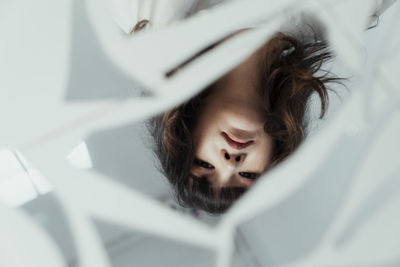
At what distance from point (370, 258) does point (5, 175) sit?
27cm

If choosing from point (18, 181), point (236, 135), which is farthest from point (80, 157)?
point (236, 135)

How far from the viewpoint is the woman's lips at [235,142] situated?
0.37 m

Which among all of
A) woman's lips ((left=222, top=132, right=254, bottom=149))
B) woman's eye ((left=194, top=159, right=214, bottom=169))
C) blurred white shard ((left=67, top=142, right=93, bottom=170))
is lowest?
woman's eye ((left=194, top=159, right=214, bottom=169))

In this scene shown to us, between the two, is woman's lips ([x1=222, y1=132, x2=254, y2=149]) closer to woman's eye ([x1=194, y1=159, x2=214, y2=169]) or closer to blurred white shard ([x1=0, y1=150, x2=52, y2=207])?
woman's eye ([x1=194, y1=159, x2=214, y2=169])

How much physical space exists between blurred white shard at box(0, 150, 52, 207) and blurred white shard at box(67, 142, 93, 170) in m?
0.02

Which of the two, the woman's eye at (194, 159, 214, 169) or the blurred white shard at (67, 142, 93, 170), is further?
the woman's eye at (194, 159, 214, 169)

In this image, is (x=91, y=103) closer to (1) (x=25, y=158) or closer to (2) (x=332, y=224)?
(1) (x=25, y=158)

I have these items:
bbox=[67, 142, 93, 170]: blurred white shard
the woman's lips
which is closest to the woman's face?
the woman's lips

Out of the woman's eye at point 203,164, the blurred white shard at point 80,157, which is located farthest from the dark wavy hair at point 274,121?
the blurred white shard at point 80,157

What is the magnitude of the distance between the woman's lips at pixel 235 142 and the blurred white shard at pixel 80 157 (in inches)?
5.9

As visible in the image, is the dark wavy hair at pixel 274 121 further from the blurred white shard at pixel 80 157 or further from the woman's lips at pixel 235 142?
the blurred white shard at pixel 80 157

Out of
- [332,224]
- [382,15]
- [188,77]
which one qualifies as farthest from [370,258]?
[382,15]

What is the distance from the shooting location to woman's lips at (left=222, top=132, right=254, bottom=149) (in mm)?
373

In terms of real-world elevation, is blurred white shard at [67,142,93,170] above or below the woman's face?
above
